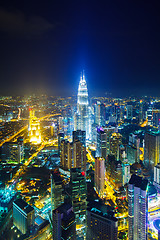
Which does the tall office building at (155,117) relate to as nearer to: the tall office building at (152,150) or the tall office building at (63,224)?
the tall office building at (152,150)

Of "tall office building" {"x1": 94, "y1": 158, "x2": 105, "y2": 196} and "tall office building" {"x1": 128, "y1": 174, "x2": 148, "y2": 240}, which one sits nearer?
"tall office building" {"x1": 128, "y1": 174, "x2": 148, "y2": 240}

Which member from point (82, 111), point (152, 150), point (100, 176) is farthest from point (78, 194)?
point (82, 111)

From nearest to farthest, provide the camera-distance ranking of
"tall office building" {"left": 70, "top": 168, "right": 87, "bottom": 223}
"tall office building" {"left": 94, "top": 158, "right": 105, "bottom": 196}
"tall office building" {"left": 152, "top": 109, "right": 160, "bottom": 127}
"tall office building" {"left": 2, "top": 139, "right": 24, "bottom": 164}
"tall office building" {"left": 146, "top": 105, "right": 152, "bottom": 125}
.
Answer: "tall office building" {"left": 70, "top": 168, "right": 87, "bottom": 223}
"tall office building" {"left": 94, "top": 158, "right": 105, "bottom": 196}
"tall office building" {"left": 2, "top": 139, "right": 24, "bottom": 164}
"tall office building" {"left": 152, "top": 109, "right": 160, "bottom": 127}
"tall office building" {"left": 146, "top": 105, "right": 152, "bottom": 125}

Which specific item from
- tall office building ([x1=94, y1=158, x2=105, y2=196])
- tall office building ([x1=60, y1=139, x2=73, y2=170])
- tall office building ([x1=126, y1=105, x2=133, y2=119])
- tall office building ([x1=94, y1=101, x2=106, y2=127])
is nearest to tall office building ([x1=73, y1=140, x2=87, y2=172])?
tall office building ([x1=60, y1=139, x2=73, y2=170])

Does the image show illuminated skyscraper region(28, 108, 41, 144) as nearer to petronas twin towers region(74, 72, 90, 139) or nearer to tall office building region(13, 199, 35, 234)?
petronas twin towers region(74, 72, 90, 139)

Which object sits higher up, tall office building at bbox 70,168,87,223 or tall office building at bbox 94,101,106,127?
tall office building at bbox 94,101,106,127

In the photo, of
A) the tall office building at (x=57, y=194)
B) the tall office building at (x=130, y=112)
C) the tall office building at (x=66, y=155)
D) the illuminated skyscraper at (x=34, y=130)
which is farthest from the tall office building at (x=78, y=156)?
the tall office building at (x=130, y=112)

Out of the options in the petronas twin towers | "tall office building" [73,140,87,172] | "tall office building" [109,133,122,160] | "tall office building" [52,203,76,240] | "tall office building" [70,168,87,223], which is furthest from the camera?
the petronas twin towers
